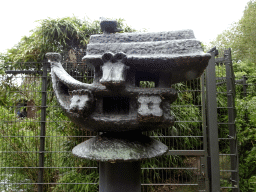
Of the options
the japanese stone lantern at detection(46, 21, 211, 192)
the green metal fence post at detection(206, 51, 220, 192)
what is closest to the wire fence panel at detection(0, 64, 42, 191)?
the japanese stone lantern at detection(46, 21, 211, 192)

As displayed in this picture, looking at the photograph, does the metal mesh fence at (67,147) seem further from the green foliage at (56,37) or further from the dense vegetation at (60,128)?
the green foliage at (56,37)

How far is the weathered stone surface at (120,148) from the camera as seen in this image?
127cm

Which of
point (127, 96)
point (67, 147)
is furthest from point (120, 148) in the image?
point (67, 147)

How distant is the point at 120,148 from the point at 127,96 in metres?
0.36

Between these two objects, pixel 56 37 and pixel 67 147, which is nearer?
pixel 67 147

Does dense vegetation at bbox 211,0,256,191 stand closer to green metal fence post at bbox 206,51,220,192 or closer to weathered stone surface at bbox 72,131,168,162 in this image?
green metal fence post at bbox 206,51,220,192

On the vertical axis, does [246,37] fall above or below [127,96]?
above

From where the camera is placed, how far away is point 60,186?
331 cm

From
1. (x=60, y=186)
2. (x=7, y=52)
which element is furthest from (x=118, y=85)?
(x=7, y=52)

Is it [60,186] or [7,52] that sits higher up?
[7,52]

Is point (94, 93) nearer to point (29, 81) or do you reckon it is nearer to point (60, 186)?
point (29, 81)

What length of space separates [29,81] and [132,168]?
2624 millimetres

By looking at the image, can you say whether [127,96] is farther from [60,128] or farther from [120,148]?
[60,128]

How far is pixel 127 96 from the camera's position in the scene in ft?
4.55
